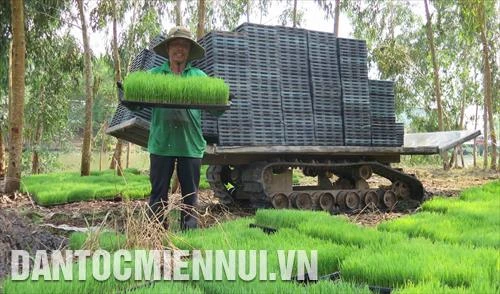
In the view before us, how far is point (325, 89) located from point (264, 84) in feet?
3.18

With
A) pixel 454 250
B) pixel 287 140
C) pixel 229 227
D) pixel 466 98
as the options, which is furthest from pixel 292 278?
pixel 466 98

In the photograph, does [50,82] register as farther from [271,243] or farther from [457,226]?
[457,226]

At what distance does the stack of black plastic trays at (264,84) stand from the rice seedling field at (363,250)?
5.21ft

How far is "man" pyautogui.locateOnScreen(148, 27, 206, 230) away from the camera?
3.93 metres

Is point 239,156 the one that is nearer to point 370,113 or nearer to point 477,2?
→ point 370,113

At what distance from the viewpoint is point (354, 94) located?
655cm

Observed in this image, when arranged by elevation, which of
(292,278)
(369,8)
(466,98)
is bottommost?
(292,278)

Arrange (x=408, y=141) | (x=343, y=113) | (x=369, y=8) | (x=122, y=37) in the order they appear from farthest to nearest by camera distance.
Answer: (x=369, y=8), (x=122, y=37), (x=408, y=141), (x=343, y=113)

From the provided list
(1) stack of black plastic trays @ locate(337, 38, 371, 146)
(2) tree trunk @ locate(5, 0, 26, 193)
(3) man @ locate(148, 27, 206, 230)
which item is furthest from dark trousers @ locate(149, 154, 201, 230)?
(2) tree trunk @ locate(5, 0, 26, 193)

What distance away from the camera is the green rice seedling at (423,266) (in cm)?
240

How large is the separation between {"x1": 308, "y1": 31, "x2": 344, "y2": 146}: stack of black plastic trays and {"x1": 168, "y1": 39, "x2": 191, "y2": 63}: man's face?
8.80 ft

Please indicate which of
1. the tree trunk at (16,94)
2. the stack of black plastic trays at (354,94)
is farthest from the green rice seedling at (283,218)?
the tree trunk at (16,94)

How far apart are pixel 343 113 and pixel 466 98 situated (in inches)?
1014

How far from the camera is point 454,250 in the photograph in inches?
116
